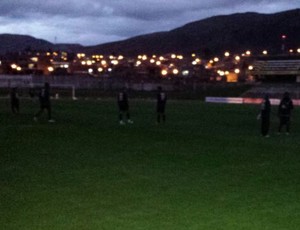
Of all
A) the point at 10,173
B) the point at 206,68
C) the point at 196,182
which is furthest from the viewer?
the point at 206,68

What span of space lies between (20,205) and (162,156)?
7.93 meters

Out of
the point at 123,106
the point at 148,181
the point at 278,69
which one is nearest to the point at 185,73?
the point at 278,69

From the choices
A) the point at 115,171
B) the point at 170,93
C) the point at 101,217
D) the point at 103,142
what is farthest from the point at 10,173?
the point at 170,93

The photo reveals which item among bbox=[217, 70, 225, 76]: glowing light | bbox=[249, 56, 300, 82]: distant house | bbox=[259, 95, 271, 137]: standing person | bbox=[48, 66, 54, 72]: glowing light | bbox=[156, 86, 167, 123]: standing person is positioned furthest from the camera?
bbox=[48, 66, 54, 72]: glowing light

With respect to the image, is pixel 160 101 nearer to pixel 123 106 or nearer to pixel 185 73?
pixel 123 106

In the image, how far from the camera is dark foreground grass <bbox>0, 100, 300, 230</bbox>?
11422 millimetres

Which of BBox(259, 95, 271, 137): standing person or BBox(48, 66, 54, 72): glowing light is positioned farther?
BBox(48, 66, 54, 72): glowing light

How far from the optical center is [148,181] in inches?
601

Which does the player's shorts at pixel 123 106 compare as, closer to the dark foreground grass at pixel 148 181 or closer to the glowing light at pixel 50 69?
the dark foreground grass at pixel 148 181

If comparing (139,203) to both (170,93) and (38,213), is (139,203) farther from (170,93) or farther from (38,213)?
(170,93)

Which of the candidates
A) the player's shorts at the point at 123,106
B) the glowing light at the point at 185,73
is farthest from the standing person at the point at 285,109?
the glowing light at the point at 185,73

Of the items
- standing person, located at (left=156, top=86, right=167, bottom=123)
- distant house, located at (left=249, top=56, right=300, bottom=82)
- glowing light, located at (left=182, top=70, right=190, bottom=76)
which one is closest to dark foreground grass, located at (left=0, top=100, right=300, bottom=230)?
standing person, located at (left=156, top=86, right=167, bottom=123)

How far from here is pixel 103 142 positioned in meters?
24.1

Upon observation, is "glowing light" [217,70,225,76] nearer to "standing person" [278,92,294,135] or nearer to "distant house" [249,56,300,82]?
"distant house" [249,56,300,82]
